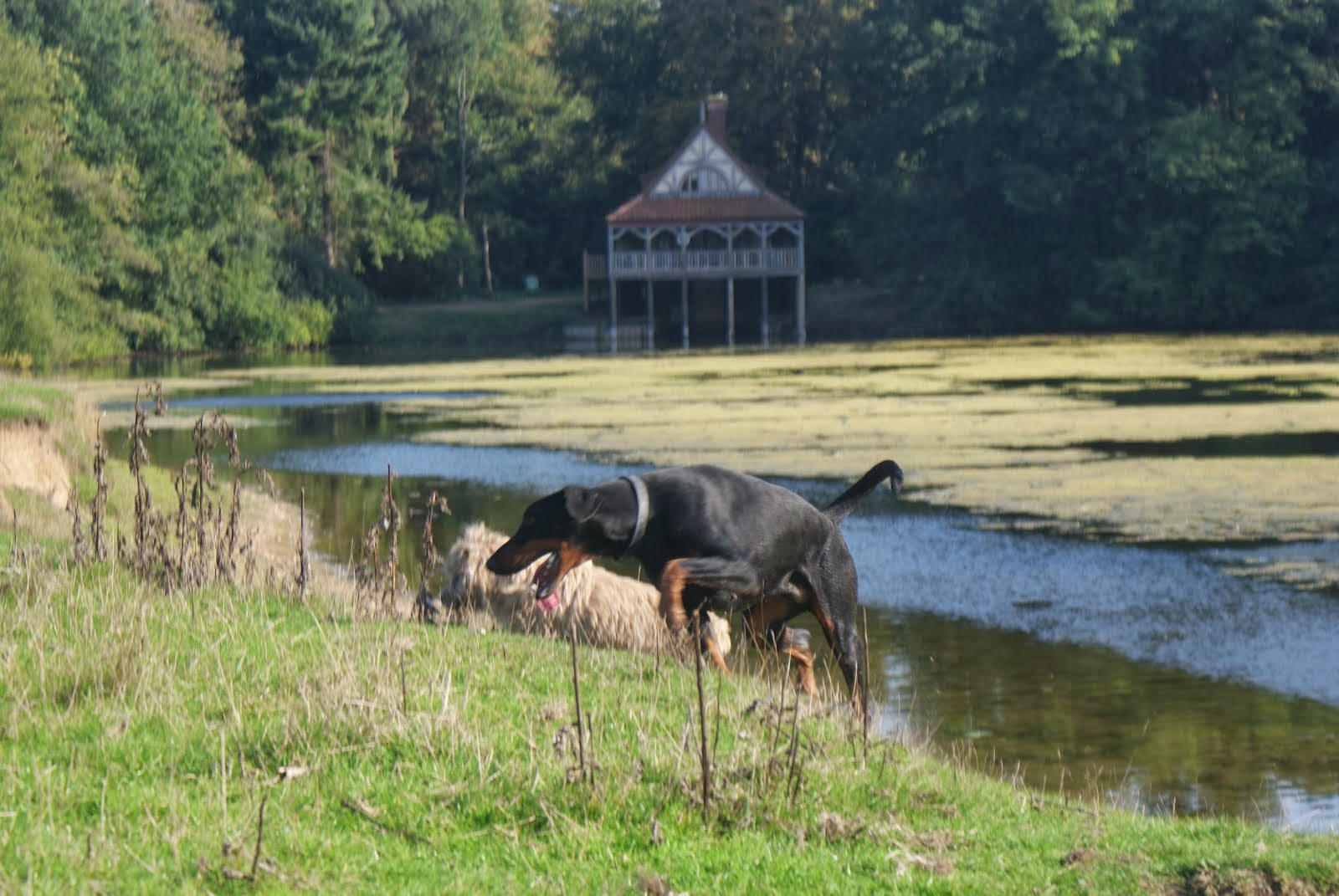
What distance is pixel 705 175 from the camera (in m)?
59.1

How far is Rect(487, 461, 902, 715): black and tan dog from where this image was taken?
24.2 feet

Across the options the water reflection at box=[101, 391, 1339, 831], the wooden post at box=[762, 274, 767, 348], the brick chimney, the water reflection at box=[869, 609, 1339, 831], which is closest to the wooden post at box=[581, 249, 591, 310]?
the wooden post at box=[762, 274, 767, 348]

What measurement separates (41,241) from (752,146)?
99.2ft

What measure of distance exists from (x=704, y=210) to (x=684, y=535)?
169ft

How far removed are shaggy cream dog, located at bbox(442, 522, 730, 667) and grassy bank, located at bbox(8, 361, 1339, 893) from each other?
2957mm

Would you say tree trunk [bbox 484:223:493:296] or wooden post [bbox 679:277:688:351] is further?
tree trunk [bbox 484:223:493:296]

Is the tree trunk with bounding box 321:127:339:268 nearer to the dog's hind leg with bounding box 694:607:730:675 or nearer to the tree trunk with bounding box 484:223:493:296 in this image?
the tree trunk with bounding box 484:223:493:296

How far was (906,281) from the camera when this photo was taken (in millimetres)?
57125

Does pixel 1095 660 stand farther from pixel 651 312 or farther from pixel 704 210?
pixel 651 312

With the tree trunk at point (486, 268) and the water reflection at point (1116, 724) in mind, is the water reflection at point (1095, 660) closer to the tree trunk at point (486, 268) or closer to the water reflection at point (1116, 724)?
the water reflection at point (1116, 724)

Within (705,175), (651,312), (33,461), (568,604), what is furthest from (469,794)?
(705,175)

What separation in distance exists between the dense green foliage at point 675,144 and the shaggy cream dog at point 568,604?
3099 centimetres

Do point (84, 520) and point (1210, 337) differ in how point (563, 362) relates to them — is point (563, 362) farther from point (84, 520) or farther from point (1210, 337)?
point (84, 520)

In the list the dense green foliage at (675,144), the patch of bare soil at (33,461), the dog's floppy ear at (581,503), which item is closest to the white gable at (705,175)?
the dense green foliage at (675,144)
